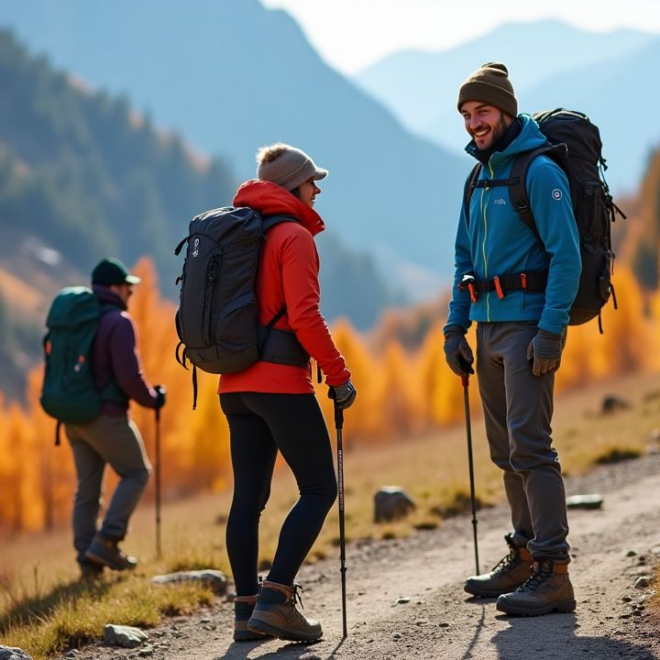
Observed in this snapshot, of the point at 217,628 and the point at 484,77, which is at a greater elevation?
the point at 484,77

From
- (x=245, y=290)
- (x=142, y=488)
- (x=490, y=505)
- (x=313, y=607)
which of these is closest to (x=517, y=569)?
(x=313, y=607)

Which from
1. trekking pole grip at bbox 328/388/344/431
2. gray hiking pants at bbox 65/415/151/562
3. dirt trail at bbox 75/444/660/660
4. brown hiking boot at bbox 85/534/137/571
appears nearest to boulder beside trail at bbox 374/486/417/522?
dirt trail at bbox 75/444/660/660

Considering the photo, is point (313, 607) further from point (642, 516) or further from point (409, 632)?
point (642, 516)

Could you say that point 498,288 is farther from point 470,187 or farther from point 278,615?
point 278,615

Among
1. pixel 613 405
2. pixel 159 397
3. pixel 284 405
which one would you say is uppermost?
pixel 159 397

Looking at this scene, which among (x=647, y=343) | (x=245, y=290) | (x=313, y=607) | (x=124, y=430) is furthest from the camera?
(x=647, y=343)

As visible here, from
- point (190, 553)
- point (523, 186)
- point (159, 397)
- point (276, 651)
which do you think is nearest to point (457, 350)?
point (523, 186)

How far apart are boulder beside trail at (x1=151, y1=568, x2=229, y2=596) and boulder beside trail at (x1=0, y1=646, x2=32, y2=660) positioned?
2282mm

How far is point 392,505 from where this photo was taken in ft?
35.7

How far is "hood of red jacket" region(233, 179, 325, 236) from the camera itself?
18.8 feet

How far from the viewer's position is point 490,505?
36.5ft

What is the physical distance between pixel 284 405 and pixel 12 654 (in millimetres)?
1909

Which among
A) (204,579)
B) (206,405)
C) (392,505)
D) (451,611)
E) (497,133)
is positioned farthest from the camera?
(206,405)

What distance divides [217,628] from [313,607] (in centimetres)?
76
